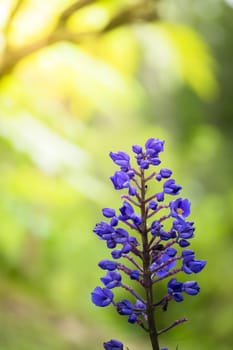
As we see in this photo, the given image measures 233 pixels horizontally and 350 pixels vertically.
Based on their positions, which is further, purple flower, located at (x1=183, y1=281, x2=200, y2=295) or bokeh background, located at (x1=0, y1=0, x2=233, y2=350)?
bokeh background, located at (x1=0, y1=0, x2=233, y2=350)

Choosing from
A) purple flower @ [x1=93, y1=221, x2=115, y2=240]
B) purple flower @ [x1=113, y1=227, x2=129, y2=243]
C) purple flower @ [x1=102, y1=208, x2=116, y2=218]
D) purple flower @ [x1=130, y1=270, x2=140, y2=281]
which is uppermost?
purple flower @ [x1=102, y1=208, x2=116, y2=218]

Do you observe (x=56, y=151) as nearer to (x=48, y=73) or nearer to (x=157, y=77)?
(x=48, y=73)

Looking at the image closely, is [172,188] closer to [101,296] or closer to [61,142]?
[101,296]

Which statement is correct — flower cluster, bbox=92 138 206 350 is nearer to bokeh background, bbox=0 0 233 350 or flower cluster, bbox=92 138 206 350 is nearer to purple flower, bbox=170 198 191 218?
purple flower, bbox=170 198 191 218

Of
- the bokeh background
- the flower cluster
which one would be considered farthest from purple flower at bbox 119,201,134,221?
the bokeh background

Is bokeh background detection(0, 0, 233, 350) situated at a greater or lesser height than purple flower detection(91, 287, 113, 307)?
greater

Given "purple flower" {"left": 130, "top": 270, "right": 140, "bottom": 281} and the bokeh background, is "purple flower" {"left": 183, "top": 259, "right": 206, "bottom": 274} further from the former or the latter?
the bokeh background

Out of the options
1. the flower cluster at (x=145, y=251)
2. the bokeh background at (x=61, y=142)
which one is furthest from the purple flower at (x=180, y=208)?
the bokeh background at (x=61, y=142)
